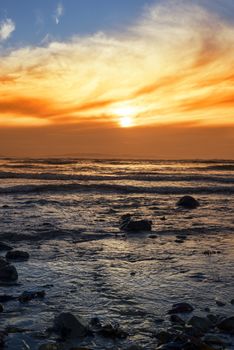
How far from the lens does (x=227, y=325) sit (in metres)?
5.57

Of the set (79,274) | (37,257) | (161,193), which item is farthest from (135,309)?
(161,193)

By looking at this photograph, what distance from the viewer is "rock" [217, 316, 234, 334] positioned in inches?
217

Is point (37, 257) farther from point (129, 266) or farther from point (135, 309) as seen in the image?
point (135, 309)

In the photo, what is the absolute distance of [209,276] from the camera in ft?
26.4

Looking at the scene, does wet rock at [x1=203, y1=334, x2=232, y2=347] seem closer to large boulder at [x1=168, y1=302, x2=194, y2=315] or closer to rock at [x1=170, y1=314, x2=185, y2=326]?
rock at [x1=170, y1=314, x2=185, y2=326]

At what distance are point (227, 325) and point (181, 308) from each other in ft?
2.71

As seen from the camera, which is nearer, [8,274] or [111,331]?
[111,331]

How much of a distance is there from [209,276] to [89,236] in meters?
5.00

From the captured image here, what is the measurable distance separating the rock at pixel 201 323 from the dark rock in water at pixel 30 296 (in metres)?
2.46

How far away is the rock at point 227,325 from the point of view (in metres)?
5.52

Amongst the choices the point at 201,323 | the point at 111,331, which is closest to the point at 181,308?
the point at 201,323

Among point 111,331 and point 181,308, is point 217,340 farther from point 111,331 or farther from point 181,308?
point 111,331

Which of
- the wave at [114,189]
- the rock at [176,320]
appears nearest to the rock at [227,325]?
the rock at [176,320]

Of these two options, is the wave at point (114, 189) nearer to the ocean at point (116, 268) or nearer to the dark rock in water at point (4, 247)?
the ocean at point (116, 268)
